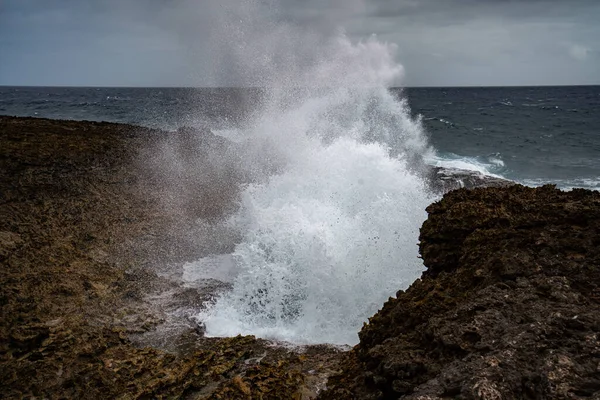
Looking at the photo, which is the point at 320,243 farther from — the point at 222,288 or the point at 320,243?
the point at 222,288

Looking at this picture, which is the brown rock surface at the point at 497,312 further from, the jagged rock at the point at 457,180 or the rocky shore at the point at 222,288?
the jagged rock at the point at 457,180

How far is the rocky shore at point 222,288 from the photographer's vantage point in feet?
8.04

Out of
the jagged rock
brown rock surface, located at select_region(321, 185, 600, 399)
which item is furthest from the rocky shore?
the jagged rock

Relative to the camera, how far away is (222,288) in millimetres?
6625

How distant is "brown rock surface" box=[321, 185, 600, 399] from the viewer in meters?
2.24

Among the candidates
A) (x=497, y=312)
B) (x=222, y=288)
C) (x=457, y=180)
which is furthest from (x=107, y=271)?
(x=457, y=180)

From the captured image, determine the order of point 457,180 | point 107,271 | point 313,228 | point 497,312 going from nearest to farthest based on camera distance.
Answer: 1. point 497,312
2. point 107,271
3. point 313,228
4. point 457,180

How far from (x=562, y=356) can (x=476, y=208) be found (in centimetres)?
174

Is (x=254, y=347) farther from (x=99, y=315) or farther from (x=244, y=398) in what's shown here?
(x=99, y=315)

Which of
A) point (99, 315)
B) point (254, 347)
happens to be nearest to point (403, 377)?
point (254, 347)

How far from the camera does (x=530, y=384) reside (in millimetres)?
2170

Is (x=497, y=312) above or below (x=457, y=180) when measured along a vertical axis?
below

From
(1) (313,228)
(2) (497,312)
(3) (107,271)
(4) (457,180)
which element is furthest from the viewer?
(4) (457,180)

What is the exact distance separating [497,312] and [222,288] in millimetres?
4609
